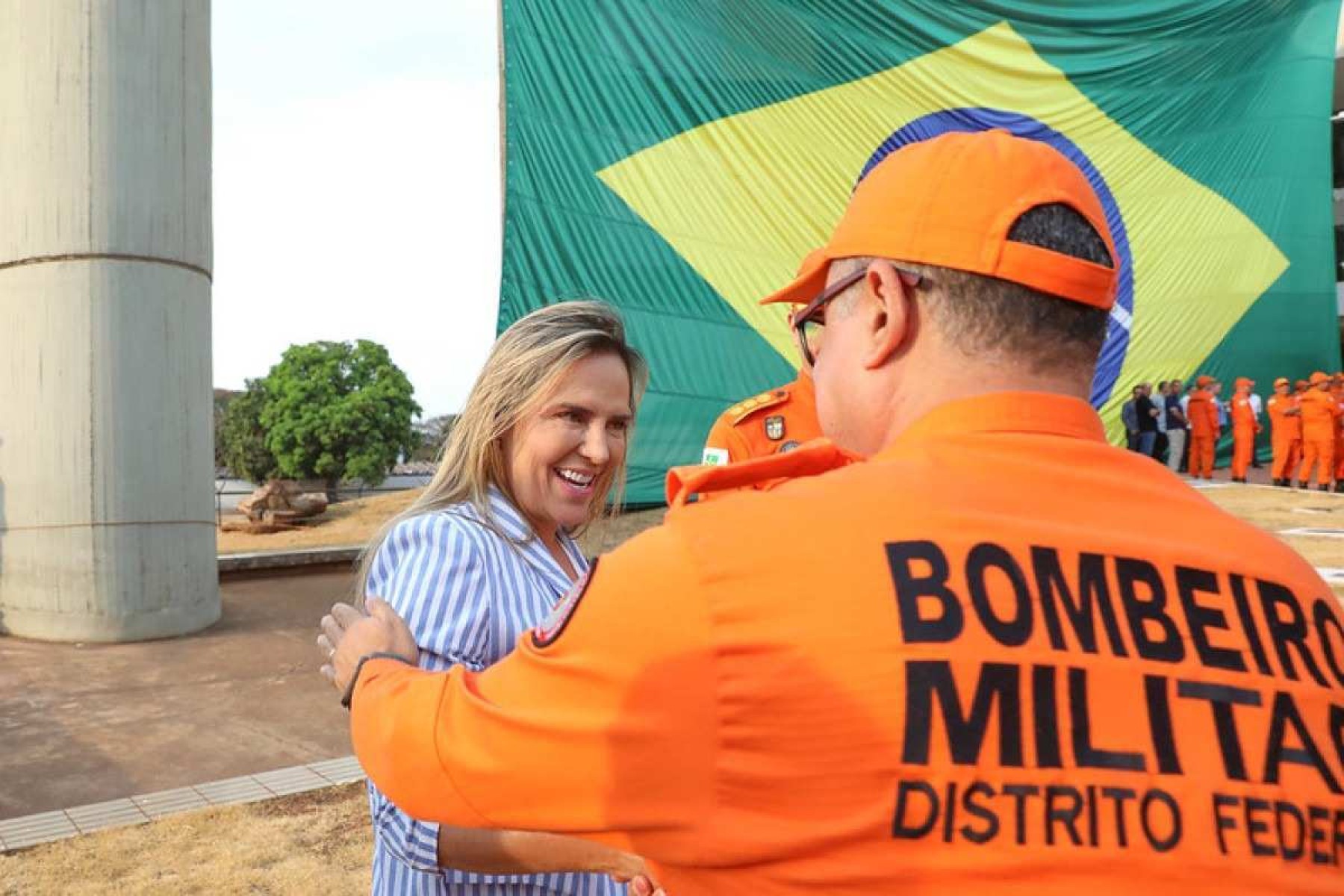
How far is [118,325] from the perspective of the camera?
7.57 meters

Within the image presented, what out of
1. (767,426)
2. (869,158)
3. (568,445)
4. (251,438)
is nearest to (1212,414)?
(869,158)

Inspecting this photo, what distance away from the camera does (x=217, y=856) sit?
3.96 meters

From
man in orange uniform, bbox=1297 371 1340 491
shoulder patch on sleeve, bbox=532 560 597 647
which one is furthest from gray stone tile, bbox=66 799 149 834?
man in orange uniform, bbox=1297 371 1340 491

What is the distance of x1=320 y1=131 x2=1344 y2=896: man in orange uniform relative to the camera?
1.02 metres

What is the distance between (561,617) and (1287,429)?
2050 cm

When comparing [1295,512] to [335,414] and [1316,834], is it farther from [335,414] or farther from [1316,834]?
[335,414]

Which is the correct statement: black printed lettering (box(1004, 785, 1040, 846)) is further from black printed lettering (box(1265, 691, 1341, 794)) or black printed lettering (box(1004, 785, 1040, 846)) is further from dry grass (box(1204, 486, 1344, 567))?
dry grass (box(1204, 486, 1344, 567))

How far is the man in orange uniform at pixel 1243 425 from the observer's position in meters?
19.8

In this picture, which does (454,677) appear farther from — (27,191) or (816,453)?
(27,191)

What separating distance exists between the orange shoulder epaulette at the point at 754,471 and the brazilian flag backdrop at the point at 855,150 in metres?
12.4

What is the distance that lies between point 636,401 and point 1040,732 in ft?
4.77

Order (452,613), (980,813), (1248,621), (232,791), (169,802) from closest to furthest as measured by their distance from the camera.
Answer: (980,813)
(1248,621)
(452,613)
(169,802)
(232,791)

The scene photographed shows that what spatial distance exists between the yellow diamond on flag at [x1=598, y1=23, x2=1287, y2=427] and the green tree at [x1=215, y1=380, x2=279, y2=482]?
3759 cm

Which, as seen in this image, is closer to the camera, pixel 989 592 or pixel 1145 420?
pixel 989 592
